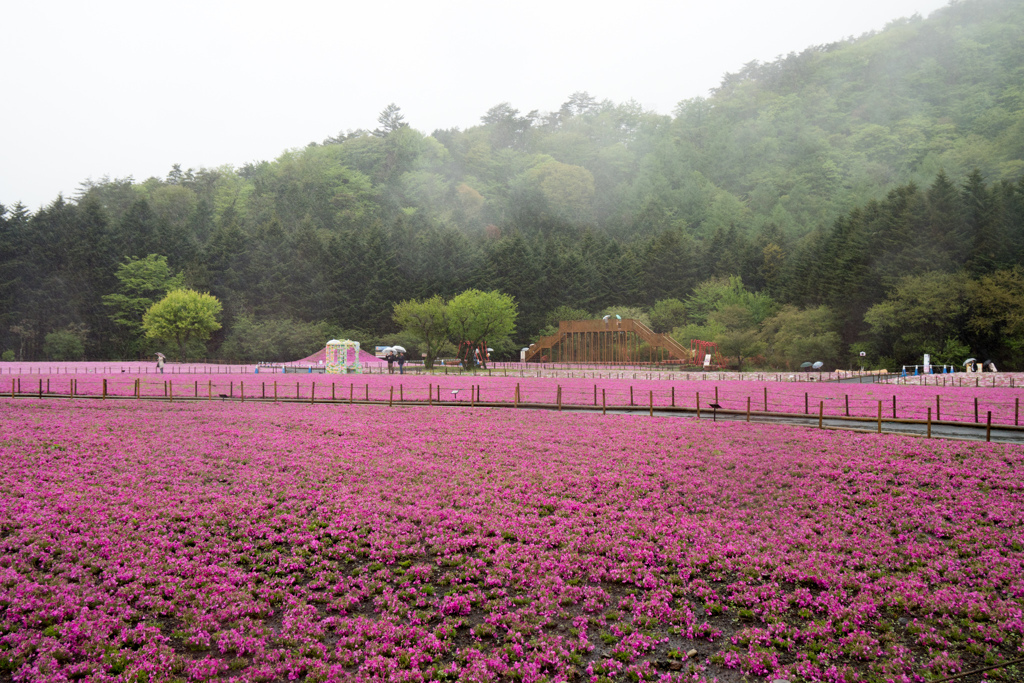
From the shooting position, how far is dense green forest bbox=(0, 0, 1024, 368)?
56406 millimetres

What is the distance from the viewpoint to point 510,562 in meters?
8.75

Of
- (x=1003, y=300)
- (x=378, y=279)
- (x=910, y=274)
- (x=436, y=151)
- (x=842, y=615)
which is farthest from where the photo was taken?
(x=436, y=151)

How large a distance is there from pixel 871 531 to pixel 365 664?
817 centimetres

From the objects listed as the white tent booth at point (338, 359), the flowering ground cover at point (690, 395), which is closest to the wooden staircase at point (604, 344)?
the white tent booth at point (338, 359)

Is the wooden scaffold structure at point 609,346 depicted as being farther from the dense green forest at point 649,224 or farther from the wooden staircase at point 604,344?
the dense green forest at point 649,224

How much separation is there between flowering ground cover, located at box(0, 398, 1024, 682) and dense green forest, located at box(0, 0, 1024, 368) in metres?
45.2

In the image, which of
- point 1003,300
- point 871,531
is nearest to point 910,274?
point 1003,300

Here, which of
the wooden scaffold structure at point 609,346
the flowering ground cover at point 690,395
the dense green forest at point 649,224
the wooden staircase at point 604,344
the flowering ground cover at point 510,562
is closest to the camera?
the flowering ground cover at point 510,562

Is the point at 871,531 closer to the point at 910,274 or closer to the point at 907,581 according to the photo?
the point at 907,581

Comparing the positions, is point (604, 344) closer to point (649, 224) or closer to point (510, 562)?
point (649, 224)

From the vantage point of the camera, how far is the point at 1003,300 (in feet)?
152

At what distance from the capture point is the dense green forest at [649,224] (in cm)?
5641

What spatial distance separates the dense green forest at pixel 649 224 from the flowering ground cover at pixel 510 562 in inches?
1779

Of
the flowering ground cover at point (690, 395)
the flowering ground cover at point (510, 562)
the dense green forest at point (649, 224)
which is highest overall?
the dense green forest at point (649, 224)
